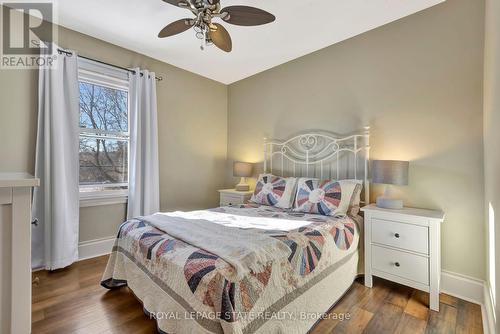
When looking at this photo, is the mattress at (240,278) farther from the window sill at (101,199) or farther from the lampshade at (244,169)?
the lampshade at (244,169)

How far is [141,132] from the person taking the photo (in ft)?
9.95

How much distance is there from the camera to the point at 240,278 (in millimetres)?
1180

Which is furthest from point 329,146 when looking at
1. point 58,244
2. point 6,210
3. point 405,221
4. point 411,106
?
point 58,244

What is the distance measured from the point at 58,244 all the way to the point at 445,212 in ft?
12.3

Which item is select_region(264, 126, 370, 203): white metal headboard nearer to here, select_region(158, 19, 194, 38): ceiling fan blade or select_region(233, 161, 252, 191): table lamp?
select_region(233, 161, 252, 191): table lamp

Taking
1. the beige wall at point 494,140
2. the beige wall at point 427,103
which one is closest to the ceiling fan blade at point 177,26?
the beige wall at point 427,103

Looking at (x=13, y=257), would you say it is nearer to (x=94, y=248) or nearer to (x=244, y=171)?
(x=94, y=248)

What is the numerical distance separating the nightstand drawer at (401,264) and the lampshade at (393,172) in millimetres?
610

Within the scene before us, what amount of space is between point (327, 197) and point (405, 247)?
75 centimetres

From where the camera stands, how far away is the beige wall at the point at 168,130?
228cm

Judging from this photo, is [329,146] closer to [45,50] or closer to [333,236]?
[333,236]

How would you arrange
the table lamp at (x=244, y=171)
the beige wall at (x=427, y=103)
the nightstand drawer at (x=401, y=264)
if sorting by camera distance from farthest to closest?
the table lamp at (x=244, y=171), the beige wall at (x=427, y=103), the nightstand drawer at (x=401, y=264)

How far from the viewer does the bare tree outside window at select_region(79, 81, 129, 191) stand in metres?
2.77

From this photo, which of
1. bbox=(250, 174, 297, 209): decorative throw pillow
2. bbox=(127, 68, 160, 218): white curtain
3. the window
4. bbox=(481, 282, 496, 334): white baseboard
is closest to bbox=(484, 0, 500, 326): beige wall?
bbox=(481, 282, 496, 334): white baseboard
